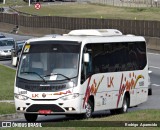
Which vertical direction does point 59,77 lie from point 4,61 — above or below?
above

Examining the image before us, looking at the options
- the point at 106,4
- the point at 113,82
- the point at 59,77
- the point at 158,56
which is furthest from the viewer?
the point at 106,4

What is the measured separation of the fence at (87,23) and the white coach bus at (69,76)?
102ft

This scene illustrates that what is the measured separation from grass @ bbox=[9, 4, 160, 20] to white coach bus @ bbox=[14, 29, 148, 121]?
68417mm

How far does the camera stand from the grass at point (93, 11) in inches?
3814

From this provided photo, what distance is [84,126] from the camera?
16.1m

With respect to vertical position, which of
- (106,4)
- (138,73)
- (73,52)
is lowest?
(106,4)

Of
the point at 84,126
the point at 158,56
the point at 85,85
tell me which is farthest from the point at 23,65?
the point at 158,56

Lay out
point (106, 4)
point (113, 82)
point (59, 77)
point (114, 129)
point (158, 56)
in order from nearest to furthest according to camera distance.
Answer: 1. point (114, 129)
2. point (59, 77)
3. point (113, 82)
4. point (158, 56)
5. point (106, 4)

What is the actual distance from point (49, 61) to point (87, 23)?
151 feet

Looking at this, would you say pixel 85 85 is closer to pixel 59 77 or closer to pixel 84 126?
pixel 59 77

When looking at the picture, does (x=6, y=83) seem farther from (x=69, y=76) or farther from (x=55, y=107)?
(x=55, y=107)

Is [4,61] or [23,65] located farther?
[4,61]

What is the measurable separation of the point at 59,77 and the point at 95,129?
15.6 ft

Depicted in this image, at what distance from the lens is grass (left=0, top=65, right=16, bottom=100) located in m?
28.0
